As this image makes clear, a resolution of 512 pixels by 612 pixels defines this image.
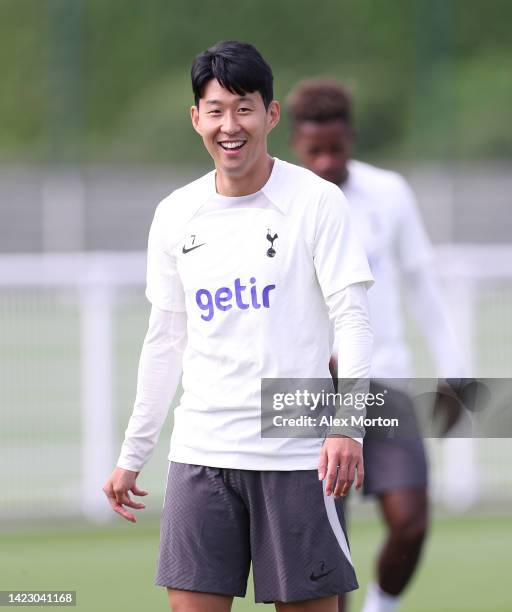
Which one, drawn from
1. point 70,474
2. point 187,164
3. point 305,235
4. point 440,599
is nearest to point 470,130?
point 187,164

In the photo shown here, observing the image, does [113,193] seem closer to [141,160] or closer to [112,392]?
[141,160]

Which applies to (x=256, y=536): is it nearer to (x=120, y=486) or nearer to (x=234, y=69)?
(x=120, y=486)

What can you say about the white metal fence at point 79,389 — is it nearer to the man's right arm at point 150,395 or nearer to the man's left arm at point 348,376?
the man's right arm at point 150,395

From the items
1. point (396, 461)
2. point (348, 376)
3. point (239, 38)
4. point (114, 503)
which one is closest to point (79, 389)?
point (396, 461)

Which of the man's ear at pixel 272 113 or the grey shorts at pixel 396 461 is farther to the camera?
the grey shorts at pixel 396 461

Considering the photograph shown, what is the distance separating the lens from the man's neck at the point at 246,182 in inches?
148

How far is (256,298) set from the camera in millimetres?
3645

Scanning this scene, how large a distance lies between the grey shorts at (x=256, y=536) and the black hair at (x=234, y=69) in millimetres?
1010

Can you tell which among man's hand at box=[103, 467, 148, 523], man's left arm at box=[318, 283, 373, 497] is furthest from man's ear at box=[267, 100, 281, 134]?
man's hand at box=[103, 467, 148, 523]

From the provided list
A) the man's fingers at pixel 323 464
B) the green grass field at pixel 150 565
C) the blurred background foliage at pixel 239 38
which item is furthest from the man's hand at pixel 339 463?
the blurred background foliage at pixel 239 38

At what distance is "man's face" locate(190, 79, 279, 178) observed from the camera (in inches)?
146

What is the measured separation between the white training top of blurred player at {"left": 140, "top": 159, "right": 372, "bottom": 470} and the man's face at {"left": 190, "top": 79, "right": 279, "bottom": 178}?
0.31 ft

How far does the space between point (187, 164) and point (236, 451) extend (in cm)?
1573

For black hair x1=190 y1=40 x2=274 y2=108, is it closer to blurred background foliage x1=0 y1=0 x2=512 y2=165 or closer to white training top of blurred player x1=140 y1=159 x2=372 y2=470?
white training top of blurred player x1=140 y1=159 x2=372 y2=470
